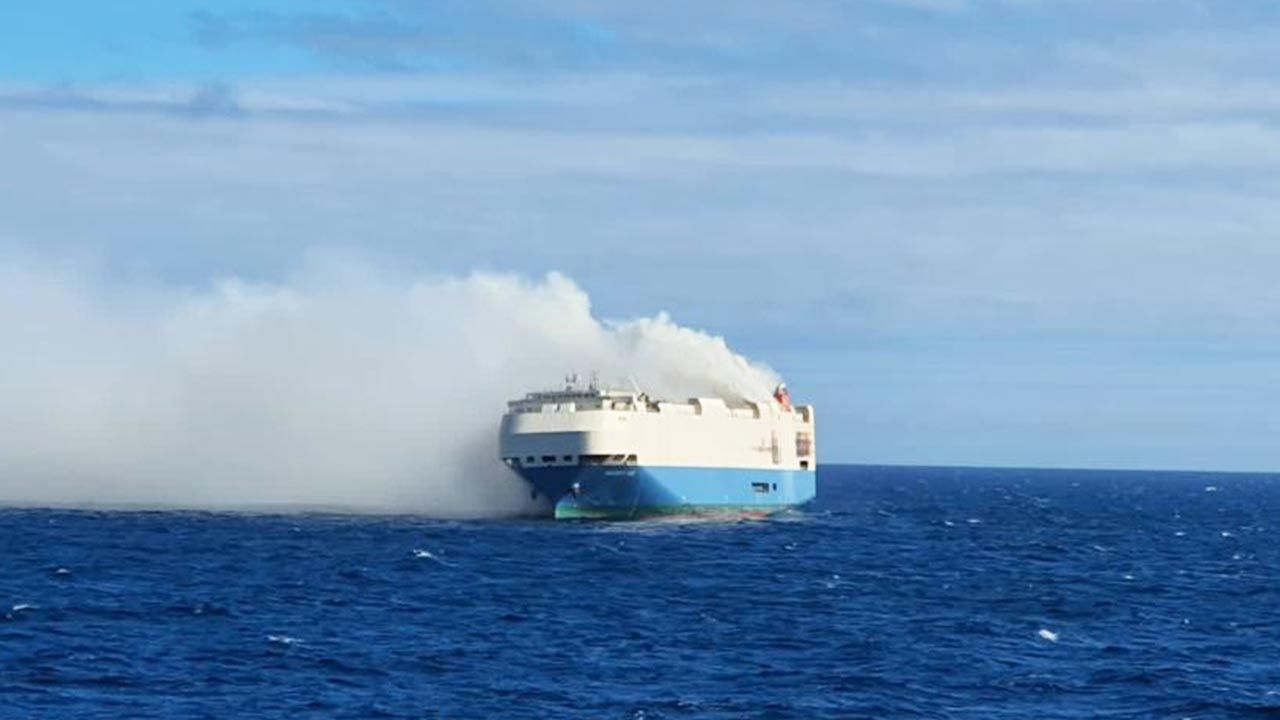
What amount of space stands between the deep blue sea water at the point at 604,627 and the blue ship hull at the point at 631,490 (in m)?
10.5

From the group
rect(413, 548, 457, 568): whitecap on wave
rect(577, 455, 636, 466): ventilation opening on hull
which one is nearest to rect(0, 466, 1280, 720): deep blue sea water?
rect(413, 548, 457, 568): whitecap on wave

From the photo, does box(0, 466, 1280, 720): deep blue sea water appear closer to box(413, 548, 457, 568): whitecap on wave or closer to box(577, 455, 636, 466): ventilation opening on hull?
box(413, 548, 457, 568): whitecap on wave

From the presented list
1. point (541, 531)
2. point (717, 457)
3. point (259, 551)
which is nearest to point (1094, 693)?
point (259, 551)

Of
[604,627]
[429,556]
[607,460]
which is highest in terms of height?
[607,460]

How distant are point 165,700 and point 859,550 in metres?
74.7

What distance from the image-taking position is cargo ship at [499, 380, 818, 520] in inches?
5384

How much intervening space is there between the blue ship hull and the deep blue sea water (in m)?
10.5

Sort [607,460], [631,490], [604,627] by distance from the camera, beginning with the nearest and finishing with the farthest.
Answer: [604,627] → [607,460] → [631,490]

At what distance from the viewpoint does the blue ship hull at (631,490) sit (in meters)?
138

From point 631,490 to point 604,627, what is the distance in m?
64.8

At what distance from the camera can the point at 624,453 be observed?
138 meters

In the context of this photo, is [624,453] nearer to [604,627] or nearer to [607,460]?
[607,460]

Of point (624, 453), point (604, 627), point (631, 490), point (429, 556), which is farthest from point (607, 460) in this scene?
point (604, 627)

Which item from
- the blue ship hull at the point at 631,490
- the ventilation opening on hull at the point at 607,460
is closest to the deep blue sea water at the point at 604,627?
the ventilation opening on hull at the point at 607,460
